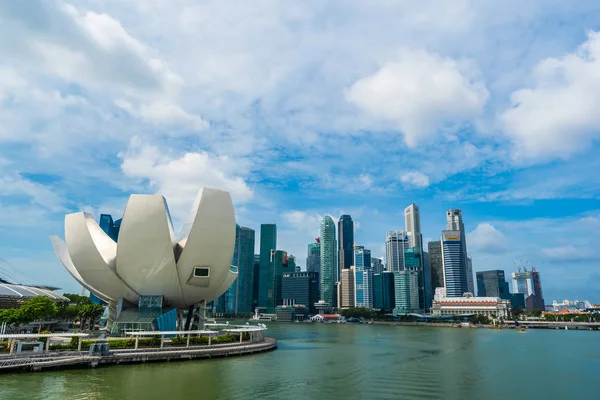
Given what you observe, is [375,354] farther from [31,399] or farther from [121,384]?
[31,399]

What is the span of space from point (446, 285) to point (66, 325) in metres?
164

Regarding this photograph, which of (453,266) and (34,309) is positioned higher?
(453,266)

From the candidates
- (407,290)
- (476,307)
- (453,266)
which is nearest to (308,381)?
(476,307)

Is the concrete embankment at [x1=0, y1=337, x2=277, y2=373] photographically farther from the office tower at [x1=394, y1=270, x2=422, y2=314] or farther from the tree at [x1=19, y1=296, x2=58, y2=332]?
the office tower at [x1=394, y1=270, x2=422, y2=314]

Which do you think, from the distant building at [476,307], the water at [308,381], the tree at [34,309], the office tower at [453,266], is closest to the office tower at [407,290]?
the office tower at [453,266]

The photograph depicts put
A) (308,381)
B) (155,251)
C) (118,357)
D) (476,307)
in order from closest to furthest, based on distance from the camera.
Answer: (308,381), (118,357), (155,251), (476,307)

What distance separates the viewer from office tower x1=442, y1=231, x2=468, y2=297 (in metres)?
188

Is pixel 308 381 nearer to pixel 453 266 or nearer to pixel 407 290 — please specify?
pixel 407 290

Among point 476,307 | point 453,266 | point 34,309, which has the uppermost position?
point 453,266

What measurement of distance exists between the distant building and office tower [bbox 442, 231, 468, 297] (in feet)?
71.9

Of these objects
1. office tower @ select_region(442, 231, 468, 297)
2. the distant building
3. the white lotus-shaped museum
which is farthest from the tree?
office tower @ select_region(442, 231, 468, 297)

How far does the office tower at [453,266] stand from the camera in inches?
7382

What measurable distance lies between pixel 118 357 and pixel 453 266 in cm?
18395

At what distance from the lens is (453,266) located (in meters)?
190
